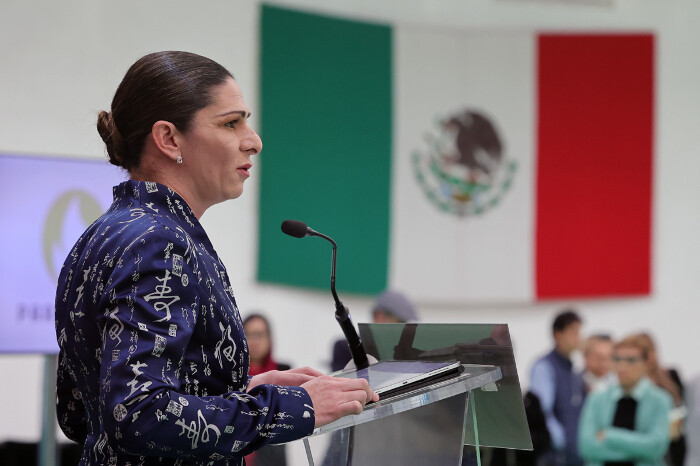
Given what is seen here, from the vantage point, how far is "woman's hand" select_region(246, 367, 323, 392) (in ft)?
5.18

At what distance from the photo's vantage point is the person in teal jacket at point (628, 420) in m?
4.82

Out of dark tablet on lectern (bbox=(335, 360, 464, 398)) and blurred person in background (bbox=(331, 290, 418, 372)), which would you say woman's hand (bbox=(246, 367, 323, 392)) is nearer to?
dark tablet on lectern (bbox=(335, 360, 464, 398))

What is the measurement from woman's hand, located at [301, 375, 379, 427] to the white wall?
398 cm

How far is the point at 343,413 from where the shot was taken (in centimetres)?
130

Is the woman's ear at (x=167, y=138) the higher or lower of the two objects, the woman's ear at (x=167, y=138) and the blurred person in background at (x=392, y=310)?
the higher

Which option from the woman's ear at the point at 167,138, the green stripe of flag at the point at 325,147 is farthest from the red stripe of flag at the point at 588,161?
the woman's ear at the point at 167,138

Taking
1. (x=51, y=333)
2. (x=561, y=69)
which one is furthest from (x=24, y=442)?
(x=561, y=69)

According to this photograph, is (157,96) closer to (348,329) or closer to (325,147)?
(348,329)

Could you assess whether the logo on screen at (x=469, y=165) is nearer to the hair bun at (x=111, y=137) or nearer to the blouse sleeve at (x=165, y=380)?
the hair bun at (x=111, y=137)

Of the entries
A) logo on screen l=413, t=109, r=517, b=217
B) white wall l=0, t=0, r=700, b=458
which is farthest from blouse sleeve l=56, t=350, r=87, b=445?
logo on screen l=413, t=109, r=517, b=217

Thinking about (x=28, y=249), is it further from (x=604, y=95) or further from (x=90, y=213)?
(x=604, y=95)

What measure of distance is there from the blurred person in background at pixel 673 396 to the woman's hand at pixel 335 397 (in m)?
4.21

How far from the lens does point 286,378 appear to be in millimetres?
1582

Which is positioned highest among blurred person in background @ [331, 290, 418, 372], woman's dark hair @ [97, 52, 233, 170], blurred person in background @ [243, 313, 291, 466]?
woman's dark hair @ [97, 52, 233, 170]
